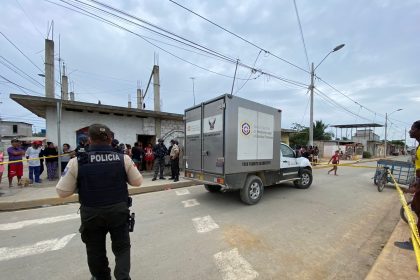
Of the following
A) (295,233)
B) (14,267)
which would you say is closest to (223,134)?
(295,233)

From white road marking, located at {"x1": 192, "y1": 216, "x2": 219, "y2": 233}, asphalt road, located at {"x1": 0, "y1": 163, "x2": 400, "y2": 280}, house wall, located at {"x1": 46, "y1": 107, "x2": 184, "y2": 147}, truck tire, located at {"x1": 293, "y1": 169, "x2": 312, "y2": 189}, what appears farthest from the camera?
house wall, located at {"x1": 46, "y1": 107, "x2": 184, "y2": 147}

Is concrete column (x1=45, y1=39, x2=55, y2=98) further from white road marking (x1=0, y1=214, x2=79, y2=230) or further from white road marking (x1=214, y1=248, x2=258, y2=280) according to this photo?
white road marking (x1=214, y1=248, x2=258, y2=280)

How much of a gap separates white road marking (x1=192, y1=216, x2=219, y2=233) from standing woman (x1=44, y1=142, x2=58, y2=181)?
23.4 feet

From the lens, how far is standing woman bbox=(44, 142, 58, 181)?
9.54 meters

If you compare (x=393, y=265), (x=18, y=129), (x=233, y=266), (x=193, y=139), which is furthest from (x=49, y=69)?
(x=18, y=129)

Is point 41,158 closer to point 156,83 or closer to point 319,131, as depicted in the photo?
point 156,83

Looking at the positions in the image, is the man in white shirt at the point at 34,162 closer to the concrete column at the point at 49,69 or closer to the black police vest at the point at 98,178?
the concrete column at the point at 49,69

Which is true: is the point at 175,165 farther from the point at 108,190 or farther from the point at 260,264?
the point at 108,190

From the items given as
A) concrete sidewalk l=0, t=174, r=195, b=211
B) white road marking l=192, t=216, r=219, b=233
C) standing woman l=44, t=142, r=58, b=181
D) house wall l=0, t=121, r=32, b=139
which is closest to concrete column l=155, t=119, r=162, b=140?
concrete sidewalk l=0, t=174, r=195, b=211

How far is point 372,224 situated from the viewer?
5.44 m

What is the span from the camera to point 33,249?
4.02m

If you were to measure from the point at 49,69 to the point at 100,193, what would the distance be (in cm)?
1274

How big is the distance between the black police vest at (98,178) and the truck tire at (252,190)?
4670 mm

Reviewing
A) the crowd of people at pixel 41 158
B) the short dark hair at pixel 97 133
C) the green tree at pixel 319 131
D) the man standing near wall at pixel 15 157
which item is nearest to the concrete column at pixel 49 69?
the crowd of people at pixel 41 158
